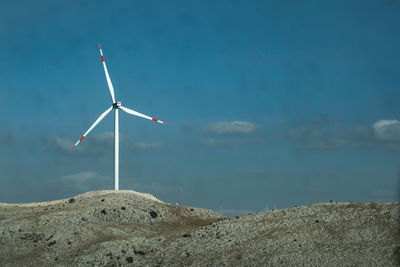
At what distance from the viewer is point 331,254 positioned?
126 ft

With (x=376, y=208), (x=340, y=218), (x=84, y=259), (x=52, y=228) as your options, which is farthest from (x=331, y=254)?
(x=52, y=228)

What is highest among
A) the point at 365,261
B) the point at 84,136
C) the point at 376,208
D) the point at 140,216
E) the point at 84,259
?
the point at 84,136

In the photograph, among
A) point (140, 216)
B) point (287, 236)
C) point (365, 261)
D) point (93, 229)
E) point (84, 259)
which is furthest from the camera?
point (140, 216)

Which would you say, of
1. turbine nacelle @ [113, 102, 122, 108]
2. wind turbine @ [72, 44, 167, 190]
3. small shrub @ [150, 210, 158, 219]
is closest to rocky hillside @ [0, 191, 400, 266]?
small shrub @ [150, 210, 158, 219]

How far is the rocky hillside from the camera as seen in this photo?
39.4 meters

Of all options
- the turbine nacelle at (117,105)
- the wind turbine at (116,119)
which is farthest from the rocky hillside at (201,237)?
the turbine nacelle at (117,105)

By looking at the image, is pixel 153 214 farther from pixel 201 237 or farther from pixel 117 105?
pixel 117 105

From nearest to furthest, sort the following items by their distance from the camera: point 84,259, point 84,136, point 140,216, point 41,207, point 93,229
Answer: point 84,259 < point 93,229 < point 140,216 < point 41,207 < point 84,136

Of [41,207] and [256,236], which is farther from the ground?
[41,207]

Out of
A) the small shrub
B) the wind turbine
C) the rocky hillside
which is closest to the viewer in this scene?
the rocky hillside

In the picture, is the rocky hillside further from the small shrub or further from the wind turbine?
the wind turbine

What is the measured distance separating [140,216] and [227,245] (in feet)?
60.6

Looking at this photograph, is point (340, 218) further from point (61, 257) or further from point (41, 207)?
point (41, 207)

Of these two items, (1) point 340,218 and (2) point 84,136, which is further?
(2) point 84,136
